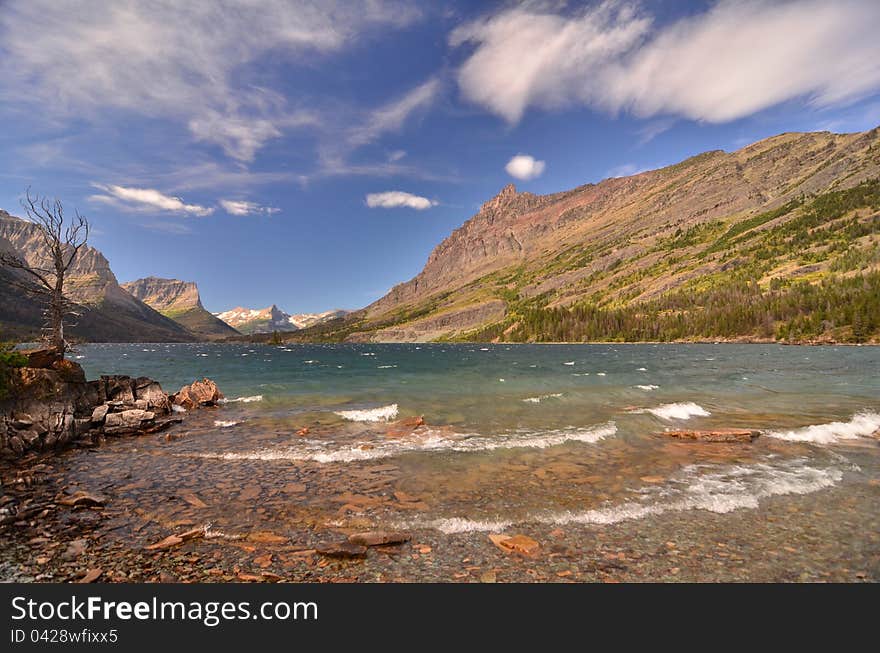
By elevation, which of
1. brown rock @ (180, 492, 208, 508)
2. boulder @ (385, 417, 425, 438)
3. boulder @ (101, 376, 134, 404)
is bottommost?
boulder @ (385, 417, 425, 438)

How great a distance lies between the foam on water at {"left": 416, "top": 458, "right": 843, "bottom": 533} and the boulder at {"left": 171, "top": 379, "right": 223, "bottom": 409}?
31864 mm

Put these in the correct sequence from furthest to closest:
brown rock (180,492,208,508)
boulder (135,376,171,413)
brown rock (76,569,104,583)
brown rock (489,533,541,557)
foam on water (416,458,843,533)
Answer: boulder (135,376,171,413) → brown rock (180,492,208,508) → foam on water (416,458,843,533) → brown rock (489,533,541,557) → brown rock (76,569,104,583)

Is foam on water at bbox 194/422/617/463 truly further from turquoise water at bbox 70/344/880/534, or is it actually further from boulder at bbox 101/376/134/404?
boulder at bbox 101/376/134/404

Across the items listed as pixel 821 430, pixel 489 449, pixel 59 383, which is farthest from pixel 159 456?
pixel 821 430

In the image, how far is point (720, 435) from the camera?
875 inches

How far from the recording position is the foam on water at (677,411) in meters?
→ 29.4

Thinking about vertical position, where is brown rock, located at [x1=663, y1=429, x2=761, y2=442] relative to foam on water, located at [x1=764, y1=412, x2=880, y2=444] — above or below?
above

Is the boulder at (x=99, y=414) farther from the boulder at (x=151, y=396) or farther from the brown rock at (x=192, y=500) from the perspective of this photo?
the brown rock at (x=192, y=500)

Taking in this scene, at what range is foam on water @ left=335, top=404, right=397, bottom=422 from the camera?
30.0m

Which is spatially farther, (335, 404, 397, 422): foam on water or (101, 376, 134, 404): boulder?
(335, 404, 397, 422): foam on water

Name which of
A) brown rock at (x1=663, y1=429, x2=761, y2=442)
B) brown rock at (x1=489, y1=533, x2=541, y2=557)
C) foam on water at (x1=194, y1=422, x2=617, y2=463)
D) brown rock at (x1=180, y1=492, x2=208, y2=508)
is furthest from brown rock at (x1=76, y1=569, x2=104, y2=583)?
brown rock at (x1=663, y1=429, x2=761, y2=442)

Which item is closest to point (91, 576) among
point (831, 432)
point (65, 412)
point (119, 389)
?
point (65, 412)

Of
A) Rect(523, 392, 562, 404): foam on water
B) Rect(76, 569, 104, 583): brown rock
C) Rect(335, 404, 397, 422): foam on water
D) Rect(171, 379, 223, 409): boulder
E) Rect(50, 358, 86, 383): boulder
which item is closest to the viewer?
Rect(76, 569, 104, 583): brown rock
